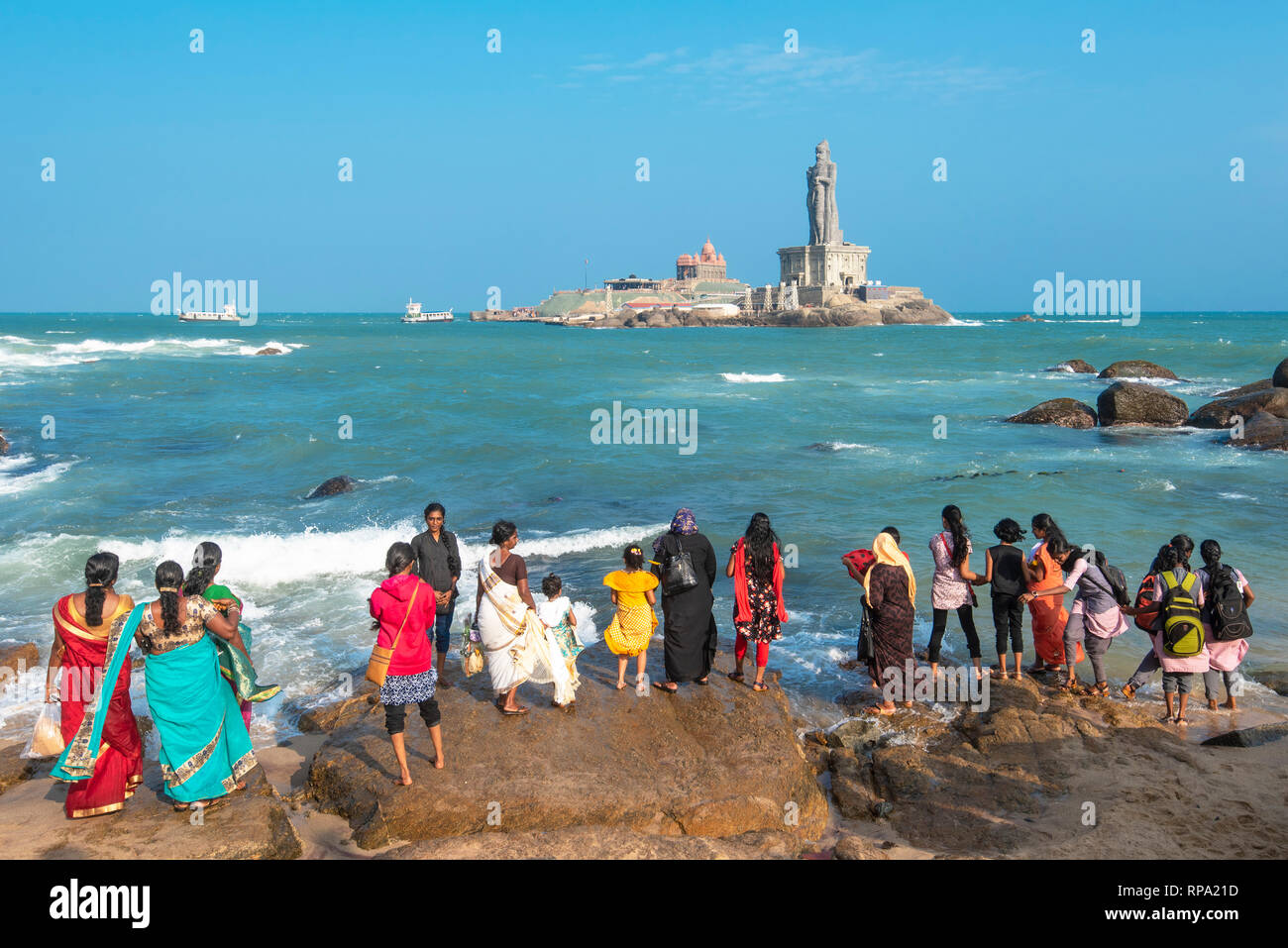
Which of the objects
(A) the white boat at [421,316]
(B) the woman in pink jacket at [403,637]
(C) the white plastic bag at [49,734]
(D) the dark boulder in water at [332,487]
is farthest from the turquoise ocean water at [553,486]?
(A) the white boat at [421,316]

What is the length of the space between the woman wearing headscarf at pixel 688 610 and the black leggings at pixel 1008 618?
2632 mm

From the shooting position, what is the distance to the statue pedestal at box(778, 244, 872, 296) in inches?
5595

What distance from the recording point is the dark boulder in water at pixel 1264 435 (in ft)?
72.6

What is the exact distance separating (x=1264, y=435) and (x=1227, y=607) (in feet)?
66.3

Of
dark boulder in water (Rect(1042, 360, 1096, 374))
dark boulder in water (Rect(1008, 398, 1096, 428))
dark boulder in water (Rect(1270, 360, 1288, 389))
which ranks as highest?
dark boulder in water (Rect(1042, 360, 1096, 374))

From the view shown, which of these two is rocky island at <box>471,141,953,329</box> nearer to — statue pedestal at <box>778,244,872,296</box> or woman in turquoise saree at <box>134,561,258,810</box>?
statue pedestal at <box>778,244,872,296</box>

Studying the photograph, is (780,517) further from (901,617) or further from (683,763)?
(683,763)

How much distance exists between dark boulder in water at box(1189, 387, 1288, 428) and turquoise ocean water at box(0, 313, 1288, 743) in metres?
2.15

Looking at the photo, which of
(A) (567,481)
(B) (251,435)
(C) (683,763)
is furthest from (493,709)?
(B) (251,435)

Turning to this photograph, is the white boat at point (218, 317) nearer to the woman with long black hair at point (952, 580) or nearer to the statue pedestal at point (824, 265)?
the statue pedestal at point (824, 265)

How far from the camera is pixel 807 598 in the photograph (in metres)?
11.1

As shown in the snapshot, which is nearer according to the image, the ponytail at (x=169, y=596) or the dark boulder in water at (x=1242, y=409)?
the ponytail at (x=169, y=596)

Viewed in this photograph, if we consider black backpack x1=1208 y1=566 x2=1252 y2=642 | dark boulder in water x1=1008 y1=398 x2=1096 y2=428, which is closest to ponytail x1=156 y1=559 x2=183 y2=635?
black backpack x1=1208 y1=566 x2=1252 y2=642

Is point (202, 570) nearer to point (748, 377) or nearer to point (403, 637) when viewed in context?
point (403, 637)
